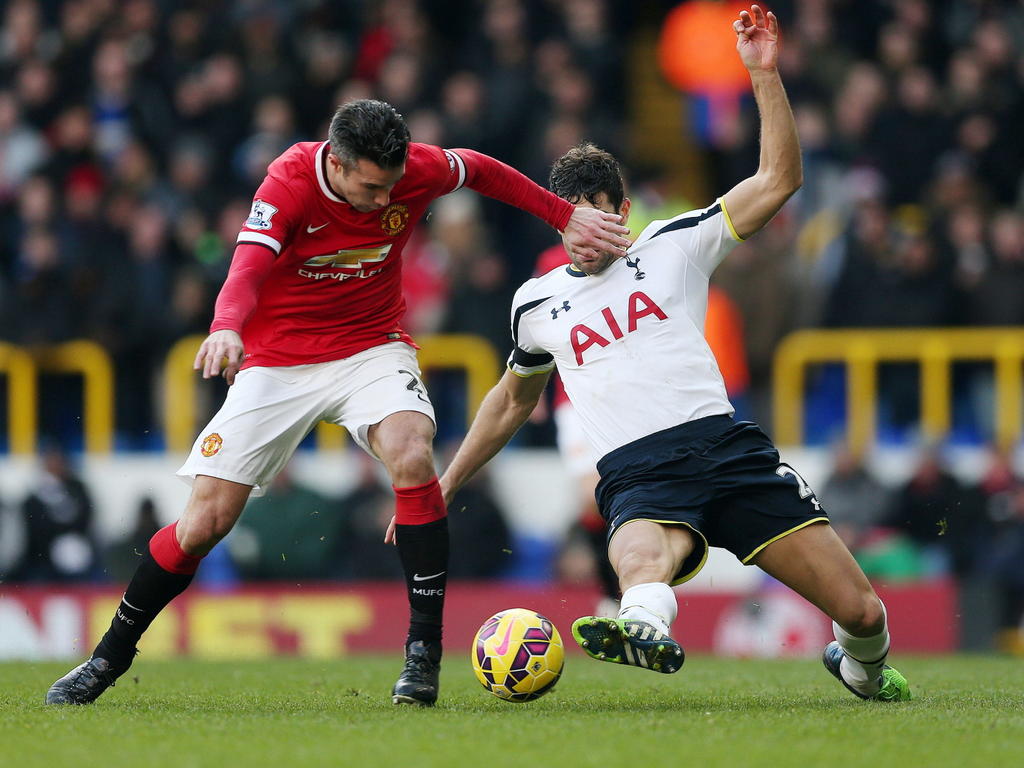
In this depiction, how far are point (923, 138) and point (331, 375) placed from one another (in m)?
7.94

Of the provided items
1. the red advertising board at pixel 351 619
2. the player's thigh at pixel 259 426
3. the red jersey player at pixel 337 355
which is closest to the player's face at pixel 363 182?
the red jersey player at pixel 337 355

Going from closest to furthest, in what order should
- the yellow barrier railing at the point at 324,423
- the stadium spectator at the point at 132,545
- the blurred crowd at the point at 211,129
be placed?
the stadium spectator at the point at 132,545 → the yellow barrier railing at the point at 324,423 → the blurred crowd at the point at 211,129

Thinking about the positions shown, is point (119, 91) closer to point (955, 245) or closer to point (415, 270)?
point (415, 270)

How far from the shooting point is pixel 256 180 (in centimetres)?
1360

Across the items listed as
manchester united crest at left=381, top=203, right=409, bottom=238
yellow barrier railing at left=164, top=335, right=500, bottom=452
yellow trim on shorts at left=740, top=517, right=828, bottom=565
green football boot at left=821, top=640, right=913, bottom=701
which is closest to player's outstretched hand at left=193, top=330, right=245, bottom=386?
manchester united crest at left=381, top=203, right=409, bottom=238

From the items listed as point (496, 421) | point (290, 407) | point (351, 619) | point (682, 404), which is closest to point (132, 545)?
point (351, 619)

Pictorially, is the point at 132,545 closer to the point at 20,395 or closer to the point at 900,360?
the point at 20,395

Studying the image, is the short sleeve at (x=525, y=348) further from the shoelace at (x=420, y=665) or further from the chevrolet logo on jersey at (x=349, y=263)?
the shoelace at (x=420, y=665)

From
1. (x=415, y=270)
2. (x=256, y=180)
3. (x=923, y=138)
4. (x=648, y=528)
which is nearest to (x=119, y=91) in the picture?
(x=256, y=180)

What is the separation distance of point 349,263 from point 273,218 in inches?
17.9

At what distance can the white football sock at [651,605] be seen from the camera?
5391 millimetres

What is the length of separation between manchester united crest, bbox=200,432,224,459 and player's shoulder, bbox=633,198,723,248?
5.74 ft

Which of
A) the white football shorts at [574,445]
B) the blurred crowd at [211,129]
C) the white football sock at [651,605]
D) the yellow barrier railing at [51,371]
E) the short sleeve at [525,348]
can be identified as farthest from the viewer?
the blurred crowd at [211,129]

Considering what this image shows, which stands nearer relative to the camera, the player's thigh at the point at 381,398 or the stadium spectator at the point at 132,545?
the player's thigh at the point at 381,398
